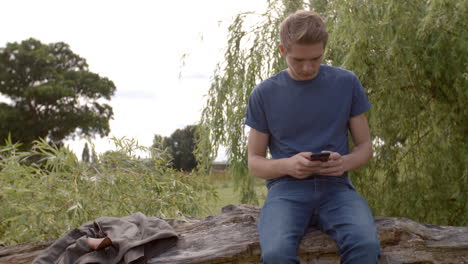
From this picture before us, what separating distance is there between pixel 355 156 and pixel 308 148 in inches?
10.2

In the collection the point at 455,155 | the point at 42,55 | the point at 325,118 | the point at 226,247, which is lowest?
the point at 226,247

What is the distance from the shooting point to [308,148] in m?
2.73

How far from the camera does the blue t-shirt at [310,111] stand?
109 inches

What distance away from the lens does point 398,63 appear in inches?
193

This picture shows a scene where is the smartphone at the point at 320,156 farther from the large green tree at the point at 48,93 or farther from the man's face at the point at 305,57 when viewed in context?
the large green tree at the point at 48,93

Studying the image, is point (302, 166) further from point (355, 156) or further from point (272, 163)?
point (355, 156)

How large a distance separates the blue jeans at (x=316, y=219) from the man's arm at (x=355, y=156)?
0.11 metres

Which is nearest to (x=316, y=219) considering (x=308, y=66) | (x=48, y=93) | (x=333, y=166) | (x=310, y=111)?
(x=333, y=166)

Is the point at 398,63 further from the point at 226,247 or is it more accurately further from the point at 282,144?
Answer: the point at 226,247

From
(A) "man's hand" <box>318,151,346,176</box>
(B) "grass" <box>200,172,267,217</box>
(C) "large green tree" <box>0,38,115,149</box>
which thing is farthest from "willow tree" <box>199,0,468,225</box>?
(C) "large green tree" <box>0,38,115,149</box>

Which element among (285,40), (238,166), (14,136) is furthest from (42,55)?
(285,40)

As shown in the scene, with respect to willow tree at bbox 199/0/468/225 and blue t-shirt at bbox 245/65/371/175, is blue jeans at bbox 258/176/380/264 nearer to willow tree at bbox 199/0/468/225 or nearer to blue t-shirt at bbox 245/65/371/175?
blue t-shirt at bbox 245/65/371/175

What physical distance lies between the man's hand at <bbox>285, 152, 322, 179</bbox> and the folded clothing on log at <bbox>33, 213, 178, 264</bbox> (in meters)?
0.98

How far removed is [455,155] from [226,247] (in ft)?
10.4
